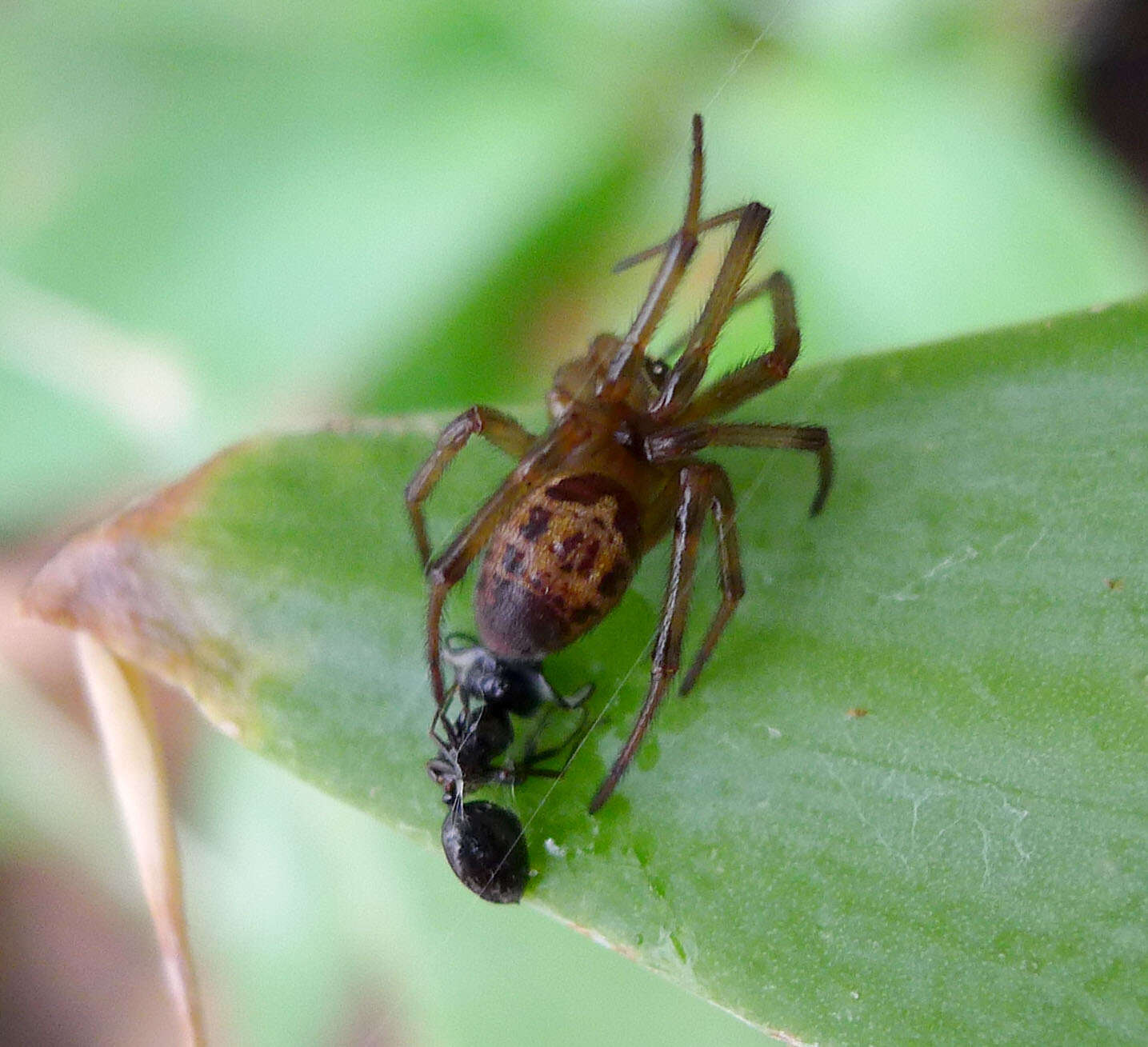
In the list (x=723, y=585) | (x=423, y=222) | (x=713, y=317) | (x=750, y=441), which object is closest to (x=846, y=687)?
(x=723, y=585)

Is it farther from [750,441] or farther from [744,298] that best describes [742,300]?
[750,441]

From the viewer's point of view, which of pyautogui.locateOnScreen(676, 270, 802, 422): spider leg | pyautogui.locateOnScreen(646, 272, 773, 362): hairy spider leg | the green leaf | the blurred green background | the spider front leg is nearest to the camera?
the green leaf

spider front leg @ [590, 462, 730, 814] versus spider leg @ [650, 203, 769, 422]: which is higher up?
spider leg @ [650, 203, 769, 422]

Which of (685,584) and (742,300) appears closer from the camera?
(685,584)

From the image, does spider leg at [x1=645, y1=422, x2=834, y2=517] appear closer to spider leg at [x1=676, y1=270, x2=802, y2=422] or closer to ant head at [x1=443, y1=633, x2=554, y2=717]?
spider leg at [x1=676, y1=270, x2=802, y2=422]

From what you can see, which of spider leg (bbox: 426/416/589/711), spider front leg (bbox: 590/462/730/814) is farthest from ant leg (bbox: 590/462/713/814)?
spider leg (bbox: 426/416/589/711)

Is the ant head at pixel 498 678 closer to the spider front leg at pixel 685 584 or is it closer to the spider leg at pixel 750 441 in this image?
the spider front leg at pixel 685 584
